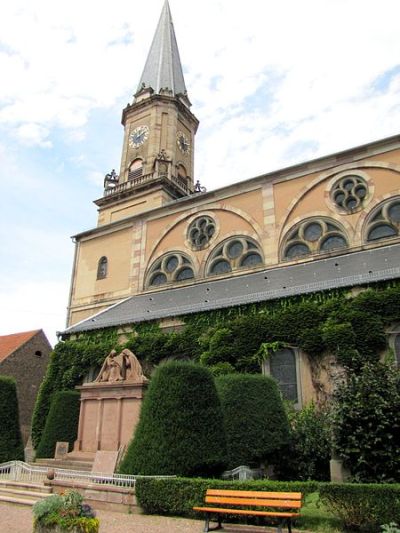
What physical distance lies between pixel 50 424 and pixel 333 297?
40.9 ft

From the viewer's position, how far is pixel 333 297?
17.2 meters

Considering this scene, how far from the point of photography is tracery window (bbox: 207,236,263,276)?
2484 cm

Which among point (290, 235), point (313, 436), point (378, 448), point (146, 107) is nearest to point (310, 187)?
point (290, 235)

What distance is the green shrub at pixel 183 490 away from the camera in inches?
357

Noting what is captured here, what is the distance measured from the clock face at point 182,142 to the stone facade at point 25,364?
17.2 metres

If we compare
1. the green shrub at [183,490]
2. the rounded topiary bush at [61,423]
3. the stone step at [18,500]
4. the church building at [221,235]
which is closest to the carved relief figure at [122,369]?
the rounded topiary bush at [61,423]

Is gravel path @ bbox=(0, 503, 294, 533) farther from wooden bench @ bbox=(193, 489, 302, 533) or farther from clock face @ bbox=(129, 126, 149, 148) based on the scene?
clock face @ bbox=(129, 126, 149, 148)

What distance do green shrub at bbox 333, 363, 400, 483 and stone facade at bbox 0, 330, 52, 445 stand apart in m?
24.3

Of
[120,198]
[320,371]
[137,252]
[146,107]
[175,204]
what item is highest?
[146,107]

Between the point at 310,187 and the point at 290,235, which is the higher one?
the point at 310,187

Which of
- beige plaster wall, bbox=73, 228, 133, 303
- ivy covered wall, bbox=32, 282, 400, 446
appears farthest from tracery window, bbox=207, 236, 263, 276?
beige plaster wall, bbox=73, 228, 133, 303

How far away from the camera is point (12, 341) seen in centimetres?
3362

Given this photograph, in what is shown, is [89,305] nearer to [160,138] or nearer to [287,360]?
[160,138]

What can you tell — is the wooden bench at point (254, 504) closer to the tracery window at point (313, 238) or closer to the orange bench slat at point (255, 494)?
the orange bench slat at point (255, 494)
